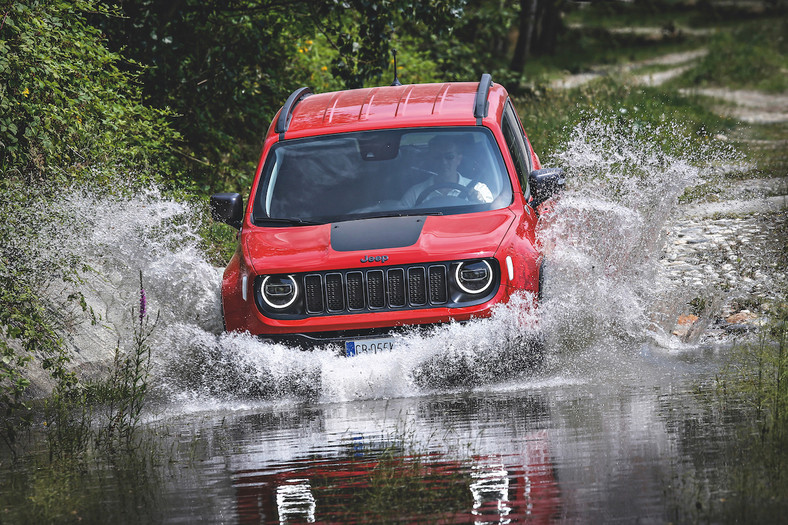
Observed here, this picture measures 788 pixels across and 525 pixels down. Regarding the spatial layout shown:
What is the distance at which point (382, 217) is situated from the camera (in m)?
8.05

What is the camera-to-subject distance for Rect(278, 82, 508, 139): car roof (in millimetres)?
8648

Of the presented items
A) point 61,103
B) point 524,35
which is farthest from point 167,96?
point 524,35

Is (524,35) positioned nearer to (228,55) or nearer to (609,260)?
(228,55)

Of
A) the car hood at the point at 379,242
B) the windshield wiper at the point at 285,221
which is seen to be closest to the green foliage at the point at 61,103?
the windshield wiper at the point at 285,221

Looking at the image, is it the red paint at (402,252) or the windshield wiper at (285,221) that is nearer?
the red paint at (402,252)

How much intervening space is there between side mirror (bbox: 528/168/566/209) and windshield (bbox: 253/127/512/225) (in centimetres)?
21

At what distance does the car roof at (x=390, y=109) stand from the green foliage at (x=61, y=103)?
2.50 m

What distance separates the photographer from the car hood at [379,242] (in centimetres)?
739

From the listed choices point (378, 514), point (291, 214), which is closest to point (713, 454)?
point (378, 514)

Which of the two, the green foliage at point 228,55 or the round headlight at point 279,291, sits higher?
the green foliage at point 228,55

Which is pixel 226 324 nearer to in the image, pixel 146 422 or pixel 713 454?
pixel 146 422

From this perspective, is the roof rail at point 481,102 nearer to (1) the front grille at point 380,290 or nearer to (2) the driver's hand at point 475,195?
(2) the driver's hand at point 475,195

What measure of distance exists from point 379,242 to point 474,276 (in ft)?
2.21

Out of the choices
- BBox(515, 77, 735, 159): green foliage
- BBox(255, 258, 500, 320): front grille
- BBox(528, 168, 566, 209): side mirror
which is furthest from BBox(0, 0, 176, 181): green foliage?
BBox(515, 77, 735, 159): green foliage
